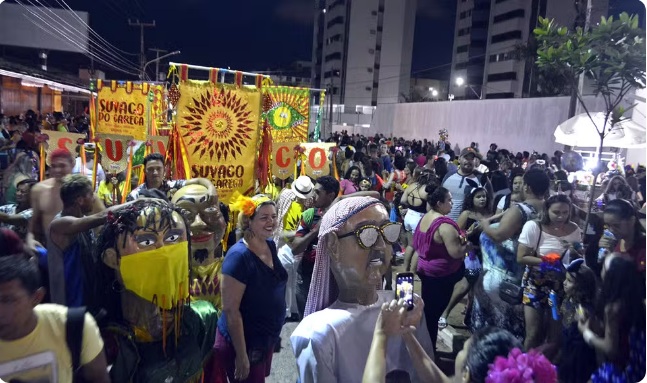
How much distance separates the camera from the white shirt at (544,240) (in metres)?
3.72

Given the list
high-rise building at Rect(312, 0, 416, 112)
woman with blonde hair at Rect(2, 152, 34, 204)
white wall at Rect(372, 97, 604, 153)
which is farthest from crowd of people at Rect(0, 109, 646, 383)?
high-rise building at Rect(312, 0, 416, 112)

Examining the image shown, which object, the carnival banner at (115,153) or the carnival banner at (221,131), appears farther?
the carnival banner at (115,153)

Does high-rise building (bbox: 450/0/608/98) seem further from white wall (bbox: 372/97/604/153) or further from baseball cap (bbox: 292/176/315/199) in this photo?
baseball cap (bbox: 292/176/315/199)

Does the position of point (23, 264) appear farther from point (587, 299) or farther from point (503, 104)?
point (503, 104)

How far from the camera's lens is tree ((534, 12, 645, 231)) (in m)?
3.98

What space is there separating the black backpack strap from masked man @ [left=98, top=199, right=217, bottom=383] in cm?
23

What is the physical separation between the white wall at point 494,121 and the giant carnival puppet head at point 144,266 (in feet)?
48.7

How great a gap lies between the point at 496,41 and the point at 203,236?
5341 cm

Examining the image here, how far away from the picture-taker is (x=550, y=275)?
3.41 metres

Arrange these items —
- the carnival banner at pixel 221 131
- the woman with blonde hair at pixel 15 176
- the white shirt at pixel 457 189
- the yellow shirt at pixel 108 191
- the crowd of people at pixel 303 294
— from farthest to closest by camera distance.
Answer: the white shirt at pixel 457 189, the yellow shirt at pixel 108 191, the woman with blonde hair at pixel 15 176, the carnival banner at pixel 221 131, the crowd of people at pixel 303 294

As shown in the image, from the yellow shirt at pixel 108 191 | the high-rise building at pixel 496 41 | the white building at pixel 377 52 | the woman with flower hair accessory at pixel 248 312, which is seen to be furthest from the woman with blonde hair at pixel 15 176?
the white building at pixel 377 52

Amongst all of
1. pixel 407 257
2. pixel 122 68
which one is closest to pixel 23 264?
pixel 407 257

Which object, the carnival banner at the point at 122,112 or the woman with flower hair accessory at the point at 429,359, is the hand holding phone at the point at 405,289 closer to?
the woman with flower hair accessory at the point at 429,359

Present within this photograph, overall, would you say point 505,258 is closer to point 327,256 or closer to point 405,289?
point 405,289
